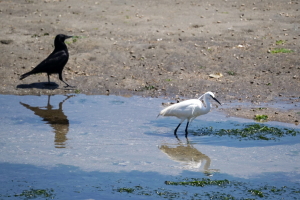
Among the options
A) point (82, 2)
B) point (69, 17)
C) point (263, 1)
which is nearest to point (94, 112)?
point (69, 17)

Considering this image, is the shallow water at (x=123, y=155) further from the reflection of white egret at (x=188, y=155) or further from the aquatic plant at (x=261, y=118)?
the aquatic plant at (x=261, y=118)

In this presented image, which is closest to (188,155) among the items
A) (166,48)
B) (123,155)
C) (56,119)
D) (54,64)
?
(123,155)

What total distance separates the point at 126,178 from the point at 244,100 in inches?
196

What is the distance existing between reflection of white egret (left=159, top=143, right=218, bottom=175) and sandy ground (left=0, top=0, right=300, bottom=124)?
2269 mm

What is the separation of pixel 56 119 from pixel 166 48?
477 cm

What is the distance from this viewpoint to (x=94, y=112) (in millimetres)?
10164

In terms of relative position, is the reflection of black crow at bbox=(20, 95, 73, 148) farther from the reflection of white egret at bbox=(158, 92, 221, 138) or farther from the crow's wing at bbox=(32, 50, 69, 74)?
the reflection of white egret at bbox=(158, 92, 221, 138)

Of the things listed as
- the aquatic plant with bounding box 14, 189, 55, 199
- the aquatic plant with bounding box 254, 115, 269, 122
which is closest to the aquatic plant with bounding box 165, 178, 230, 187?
the aquatic plant with bounding box 14, 189, 55, 199

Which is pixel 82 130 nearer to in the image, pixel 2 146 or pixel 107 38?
pixel 2 146

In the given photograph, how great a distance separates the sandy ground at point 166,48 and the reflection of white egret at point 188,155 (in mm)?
2269

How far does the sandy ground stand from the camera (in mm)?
11648

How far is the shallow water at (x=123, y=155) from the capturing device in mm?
6480

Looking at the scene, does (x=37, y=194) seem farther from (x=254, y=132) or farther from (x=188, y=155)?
(x=254, y=132)

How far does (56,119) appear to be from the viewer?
9.73 meters
